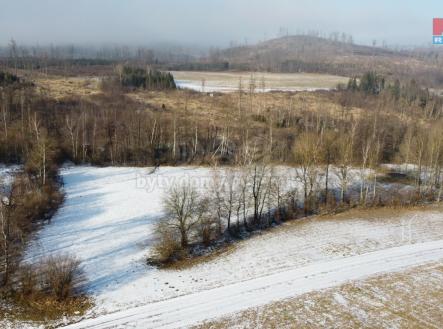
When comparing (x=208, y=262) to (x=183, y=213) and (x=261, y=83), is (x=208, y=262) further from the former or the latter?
(x=261, y=83)

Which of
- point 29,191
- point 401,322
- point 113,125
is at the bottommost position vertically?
point 401,322

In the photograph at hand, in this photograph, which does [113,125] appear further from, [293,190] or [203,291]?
[203,291]

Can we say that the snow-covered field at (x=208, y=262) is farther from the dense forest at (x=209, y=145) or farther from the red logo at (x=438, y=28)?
the red logo at (x=438, y=28)

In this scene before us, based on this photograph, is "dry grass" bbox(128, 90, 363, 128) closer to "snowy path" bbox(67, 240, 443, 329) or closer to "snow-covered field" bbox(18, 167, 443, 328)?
"snow-covered field" bbox(18, 167, 443, 328)

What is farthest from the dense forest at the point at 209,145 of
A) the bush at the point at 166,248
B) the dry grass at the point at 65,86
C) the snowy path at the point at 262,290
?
the snowy path at the point at 262,290

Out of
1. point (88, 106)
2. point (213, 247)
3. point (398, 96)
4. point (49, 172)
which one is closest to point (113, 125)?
point (88, 106)

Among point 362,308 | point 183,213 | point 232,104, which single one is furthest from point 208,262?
point 232,104

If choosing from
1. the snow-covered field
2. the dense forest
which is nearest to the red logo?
the dense forest
